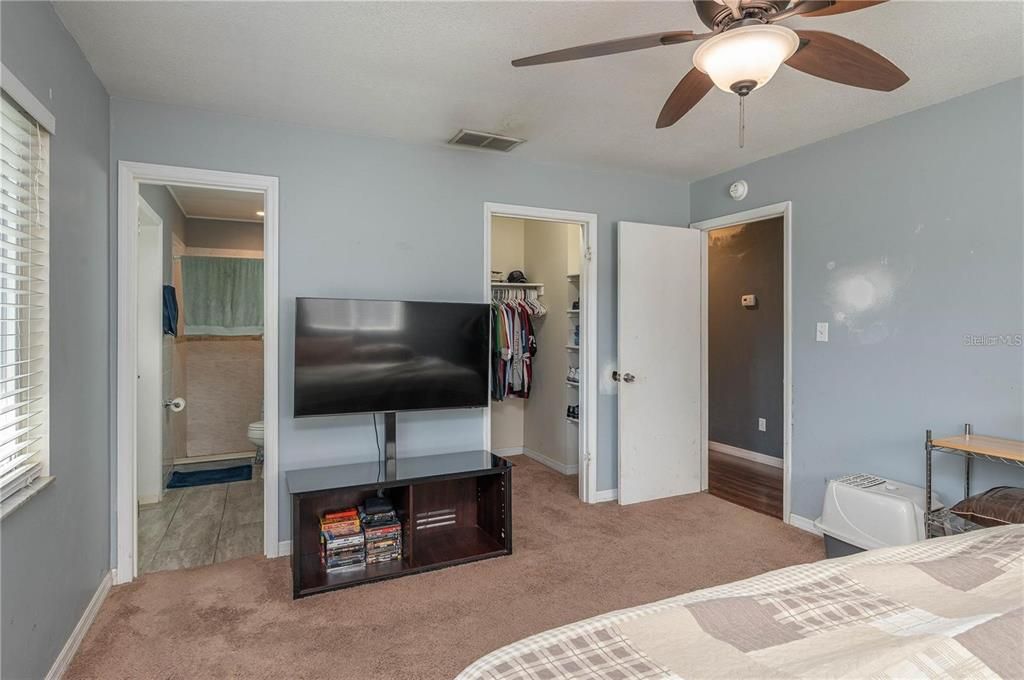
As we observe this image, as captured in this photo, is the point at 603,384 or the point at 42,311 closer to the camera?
the point at 42,311

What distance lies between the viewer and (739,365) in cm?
563

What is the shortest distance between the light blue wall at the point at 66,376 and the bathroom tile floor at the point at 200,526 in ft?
1.46

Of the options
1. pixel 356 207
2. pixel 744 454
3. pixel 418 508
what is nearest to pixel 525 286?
pixel 356 207

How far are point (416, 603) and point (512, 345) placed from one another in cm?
255

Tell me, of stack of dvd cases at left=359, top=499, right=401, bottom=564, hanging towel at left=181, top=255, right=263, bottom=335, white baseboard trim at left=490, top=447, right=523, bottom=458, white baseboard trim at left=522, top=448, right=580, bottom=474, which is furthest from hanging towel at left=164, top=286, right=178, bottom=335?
white baseboard trim at left=522, top=448, right=580, bottom=474

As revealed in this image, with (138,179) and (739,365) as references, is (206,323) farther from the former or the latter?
(739,365)

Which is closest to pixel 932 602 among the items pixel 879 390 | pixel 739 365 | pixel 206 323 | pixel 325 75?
pixel 879 390

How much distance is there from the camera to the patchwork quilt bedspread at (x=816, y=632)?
33.9 inches

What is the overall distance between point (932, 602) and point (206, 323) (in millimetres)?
5954

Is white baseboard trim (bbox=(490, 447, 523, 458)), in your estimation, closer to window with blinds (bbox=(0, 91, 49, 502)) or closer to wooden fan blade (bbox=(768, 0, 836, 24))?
window with blinds (bbox=(0, 91, 49, 502))

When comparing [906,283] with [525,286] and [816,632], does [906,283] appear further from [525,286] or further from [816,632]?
[525,286]

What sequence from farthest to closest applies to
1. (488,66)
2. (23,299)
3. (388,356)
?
(388,356), (488,66), (23,299)

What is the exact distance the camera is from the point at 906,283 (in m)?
2.99

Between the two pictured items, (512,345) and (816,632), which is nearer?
(816,632)
